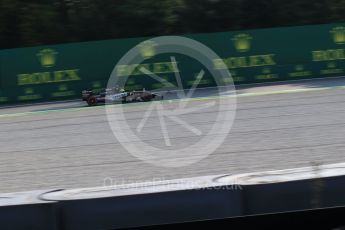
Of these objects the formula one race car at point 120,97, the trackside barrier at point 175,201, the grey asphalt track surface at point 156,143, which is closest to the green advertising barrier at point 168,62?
the formula one race car at point 120,97

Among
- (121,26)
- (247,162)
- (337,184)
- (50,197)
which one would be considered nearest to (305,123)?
(247,162)

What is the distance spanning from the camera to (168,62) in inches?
908

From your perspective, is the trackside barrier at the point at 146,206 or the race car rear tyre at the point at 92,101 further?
the race car rear tyre at the point at 92,101

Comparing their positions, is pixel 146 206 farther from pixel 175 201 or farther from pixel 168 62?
pixel 168 62

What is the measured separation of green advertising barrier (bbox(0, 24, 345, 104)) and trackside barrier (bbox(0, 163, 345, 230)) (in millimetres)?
18522

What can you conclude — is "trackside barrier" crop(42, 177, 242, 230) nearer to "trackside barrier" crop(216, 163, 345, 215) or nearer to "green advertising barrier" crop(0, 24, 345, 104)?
"trackside barrier" crop(216, 163, 345, 215)

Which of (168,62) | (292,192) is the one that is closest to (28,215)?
(292,192)

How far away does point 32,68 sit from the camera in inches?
888

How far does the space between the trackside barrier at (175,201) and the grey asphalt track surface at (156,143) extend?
2.94 metres

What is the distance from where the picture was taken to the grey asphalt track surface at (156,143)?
8.27 metres

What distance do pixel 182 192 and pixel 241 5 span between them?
2793 cm

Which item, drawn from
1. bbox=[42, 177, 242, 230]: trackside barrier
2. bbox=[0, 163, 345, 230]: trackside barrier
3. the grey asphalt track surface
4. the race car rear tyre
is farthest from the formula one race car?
bbox=[42, 177, 242, 230]: trackside barrier

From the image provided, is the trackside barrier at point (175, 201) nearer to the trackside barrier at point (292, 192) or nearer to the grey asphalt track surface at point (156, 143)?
the trackside barrier at point (292, 192)

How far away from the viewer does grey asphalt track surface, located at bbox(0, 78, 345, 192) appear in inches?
325
